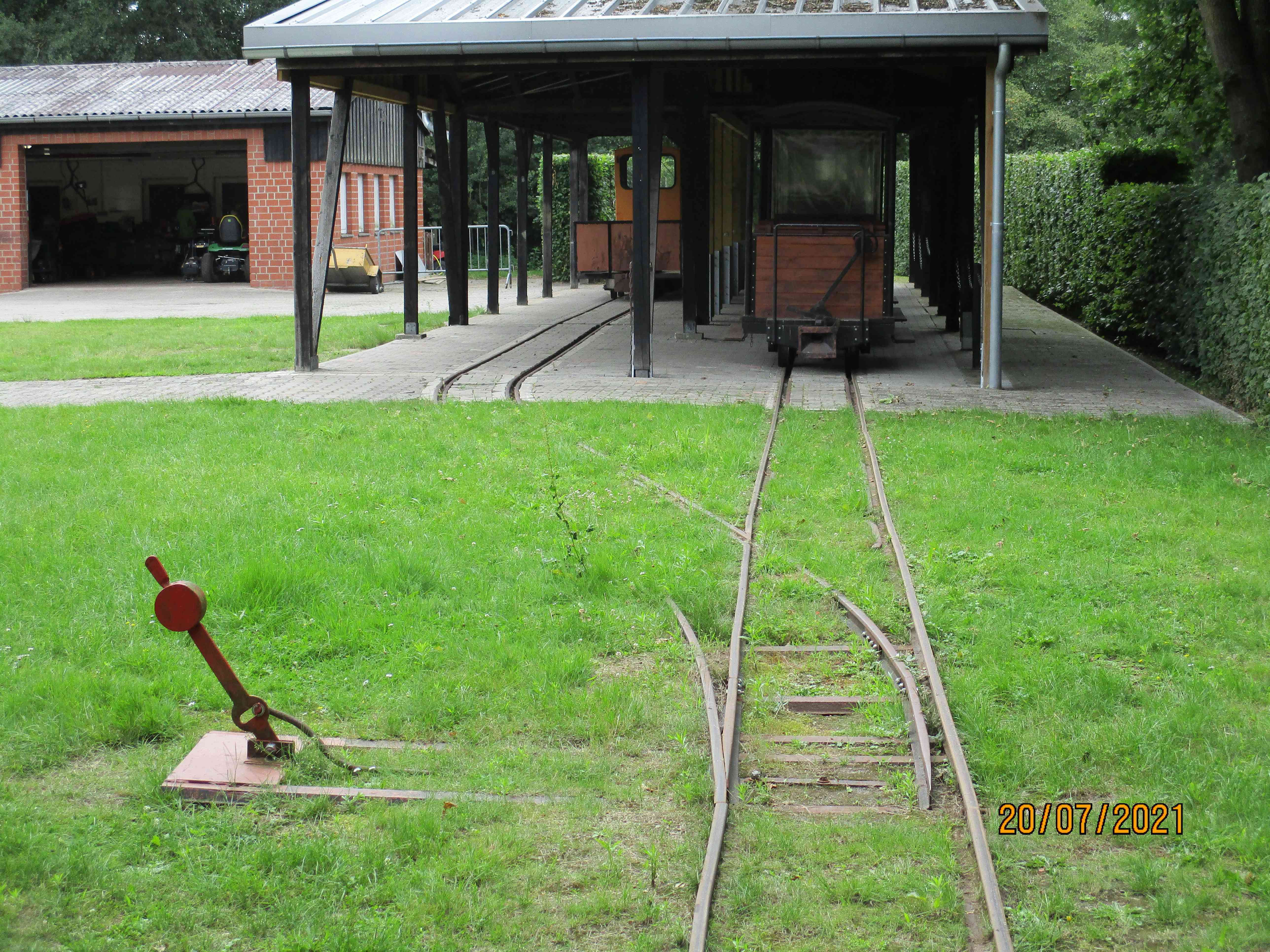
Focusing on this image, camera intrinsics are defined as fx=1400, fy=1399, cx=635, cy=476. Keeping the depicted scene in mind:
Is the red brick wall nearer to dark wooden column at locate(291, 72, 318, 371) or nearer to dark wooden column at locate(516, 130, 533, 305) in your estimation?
dark wooden column at locate(516, 130, 533, 305)

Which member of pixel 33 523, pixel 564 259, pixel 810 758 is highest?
pixel 564 259

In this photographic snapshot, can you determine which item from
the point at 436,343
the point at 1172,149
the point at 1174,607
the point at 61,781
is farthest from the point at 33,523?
the point at 1172,149

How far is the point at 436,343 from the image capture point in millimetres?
19375

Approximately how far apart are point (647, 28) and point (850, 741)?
10355 mm

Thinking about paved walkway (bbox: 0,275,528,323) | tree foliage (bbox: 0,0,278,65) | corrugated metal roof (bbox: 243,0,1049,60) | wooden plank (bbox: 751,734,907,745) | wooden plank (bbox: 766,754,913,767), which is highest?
tree foliage (bbox: 0,0,278,65)

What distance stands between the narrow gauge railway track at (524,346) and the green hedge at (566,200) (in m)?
11.8

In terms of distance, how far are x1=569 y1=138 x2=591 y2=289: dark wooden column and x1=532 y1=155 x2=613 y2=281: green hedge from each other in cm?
200

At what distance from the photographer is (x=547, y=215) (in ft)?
100

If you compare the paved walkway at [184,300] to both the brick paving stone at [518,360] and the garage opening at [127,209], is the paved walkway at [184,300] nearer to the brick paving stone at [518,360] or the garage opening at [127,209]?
the garage opening at [127,209]

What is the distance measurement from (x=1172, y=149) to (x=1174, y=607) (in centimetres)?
1654

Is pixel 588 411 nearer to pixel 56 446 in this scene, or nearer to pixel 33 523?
pixel 56 446

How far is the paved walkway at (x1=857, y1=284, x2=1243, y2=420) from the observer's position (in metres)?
13.1

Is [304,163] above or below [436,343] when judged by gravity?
above

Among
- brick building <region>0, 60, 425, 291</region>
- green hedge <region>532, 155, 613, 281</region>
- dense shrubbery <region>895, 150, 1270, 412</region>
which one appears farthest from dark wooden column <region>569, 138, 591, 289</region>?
dense shrubbery <region>895, 150, 1270, 412</region>
